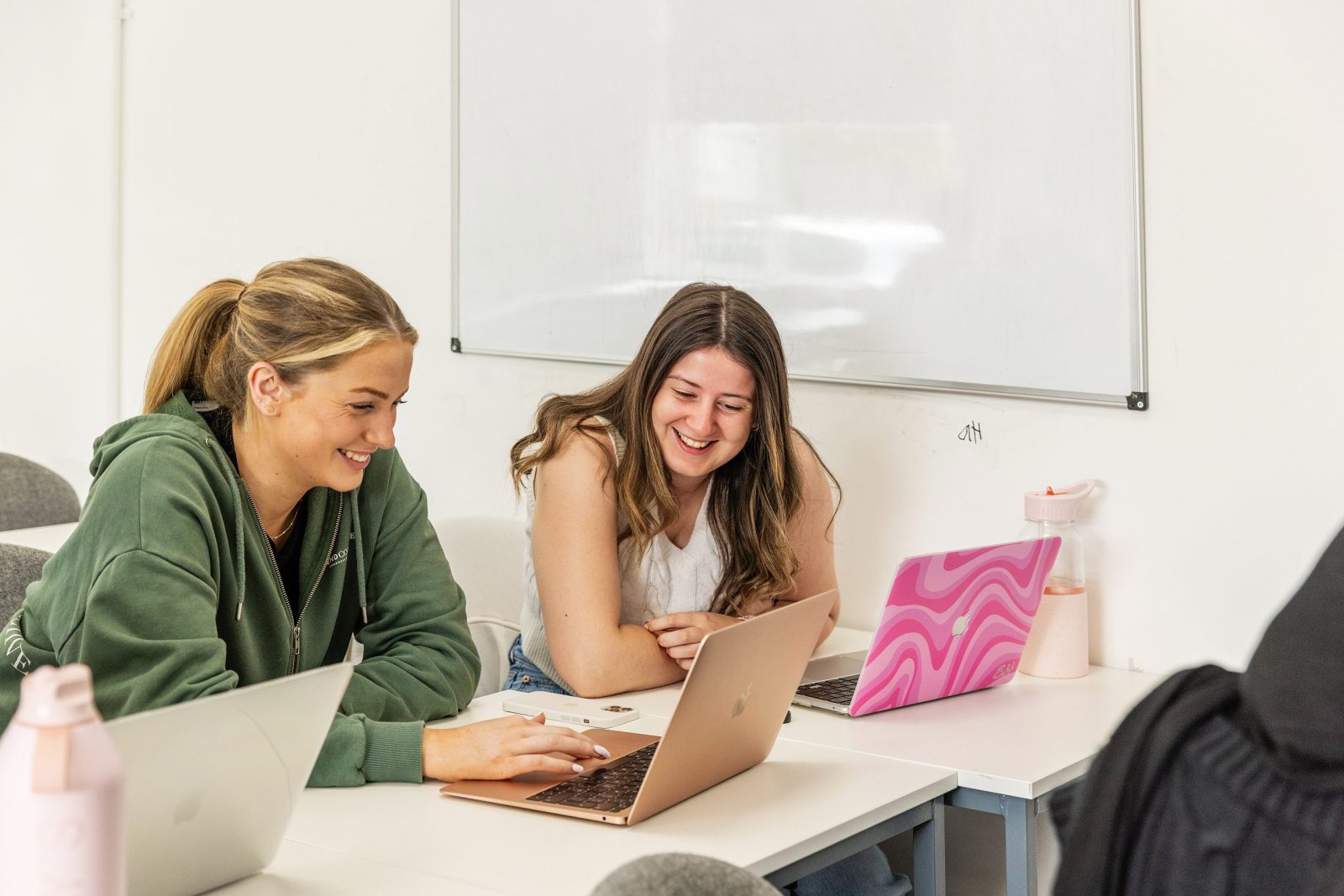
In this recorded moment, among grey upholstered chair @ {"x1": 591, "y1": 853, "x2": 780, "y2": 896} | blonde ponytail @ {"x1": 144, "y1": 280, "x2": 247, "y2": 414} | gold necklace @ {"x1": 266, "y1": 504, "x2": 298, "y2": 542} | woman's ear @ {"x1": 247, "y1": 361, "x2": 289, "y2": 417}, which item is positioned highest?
blonde ponytail @ {"x1": 144, "y1": 280, "x2": 247, "y2": 414}

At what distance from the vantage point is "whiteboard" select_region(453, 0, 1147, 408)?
6.72ft

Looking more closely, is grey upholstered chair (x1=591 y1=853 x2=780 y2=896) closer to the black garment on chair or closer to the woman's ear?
the black garment on chair

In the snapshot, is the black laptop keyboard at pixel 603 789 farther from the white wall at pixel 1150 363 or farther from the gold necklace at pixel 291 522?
the white wall at pixel 1150 363

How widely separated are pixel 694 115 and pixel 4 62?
2206 millimetres

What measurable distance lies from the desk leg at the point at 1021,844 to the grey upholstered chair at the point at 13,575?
1322 millimetres

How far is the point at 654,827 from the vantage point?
1.38 meters

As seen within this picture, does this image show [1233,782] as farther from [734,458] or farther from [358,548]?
[734,458]

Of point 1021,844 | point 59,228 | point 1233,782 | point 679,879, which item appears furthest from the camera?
point 59,228

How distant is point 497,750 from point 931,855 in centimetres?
52

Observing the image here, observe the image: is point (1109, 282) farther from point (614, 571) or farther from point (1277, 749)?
point (1277, 749)

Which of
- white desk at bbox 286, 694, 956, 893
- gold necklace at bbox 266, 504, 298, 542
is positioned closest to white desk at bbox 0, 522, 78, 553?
gold necklace at bbox 266, 504, 298, 542

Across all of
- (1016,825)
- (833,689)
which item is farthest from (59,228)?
(1016,825)

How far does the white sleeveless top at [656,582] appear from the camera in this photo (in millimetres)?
2066

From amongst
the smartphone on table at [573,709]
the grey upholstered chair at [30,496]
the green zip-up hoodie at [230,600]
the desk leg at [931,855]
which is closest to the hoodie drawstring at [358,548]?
the green zip-up hoodie at [230,600]
